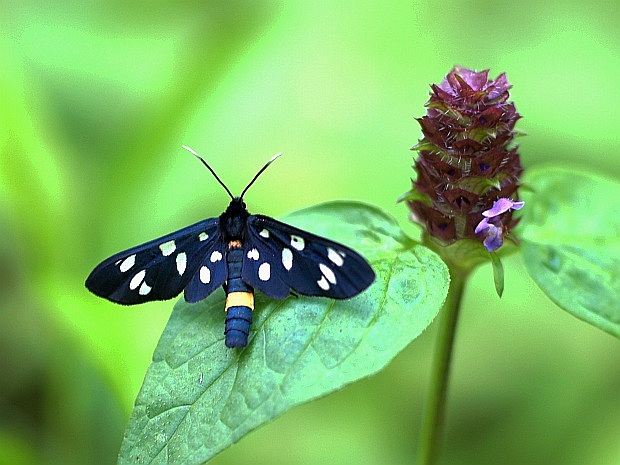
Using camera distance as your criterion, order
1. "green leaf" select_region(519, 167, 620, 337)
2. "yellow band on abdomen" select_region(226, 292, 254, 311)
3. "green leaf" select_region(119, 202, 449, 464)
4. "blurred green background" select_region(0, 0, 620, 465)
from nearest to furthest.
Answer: "green leaf" select_region(119, 202, 449, 464)
"yellow band on abdomen" select_region(226, 292, 254, 311)
"green leaf" select_region(519, 167, 620, 337)
"blurred green background" select_region(0, 0, 620, 465)

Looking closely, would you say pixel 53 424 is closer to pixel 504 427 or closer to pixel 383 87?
pixel 504 427

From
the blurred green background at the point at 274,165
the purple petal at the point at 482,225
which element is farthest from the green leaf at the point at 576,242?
the purple petal at the point at 482,225

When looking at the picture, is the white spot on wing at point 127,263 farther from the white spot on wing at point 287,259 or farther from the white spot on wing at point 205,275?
the white spot on wing at point 287,259

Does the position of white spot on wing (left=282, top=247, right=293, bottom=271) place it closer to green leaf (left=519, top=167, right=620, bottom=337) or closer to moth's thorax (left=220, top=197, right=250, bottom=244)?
moth's thorax (left=220, top=197, right=250, bottom=244)

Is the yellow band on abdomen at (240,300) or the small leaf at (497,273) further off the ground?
the yellow band on abdomen at (240,300)

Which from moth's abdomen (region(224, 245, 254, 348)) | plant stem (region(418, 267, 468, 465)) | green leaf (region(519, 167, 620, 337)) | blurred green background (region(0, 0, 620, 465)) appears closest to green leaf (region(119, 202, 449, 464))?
moth's abdomen (region(224, 245, 254, 348))

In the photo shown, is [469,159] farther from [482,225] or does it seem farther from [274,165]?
[274,165]

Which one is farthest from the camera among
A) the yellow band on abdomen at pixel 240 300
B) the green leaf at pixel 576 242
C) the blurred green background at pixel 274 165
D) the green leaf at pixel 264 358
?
the blurred green background at pixel 274 165
